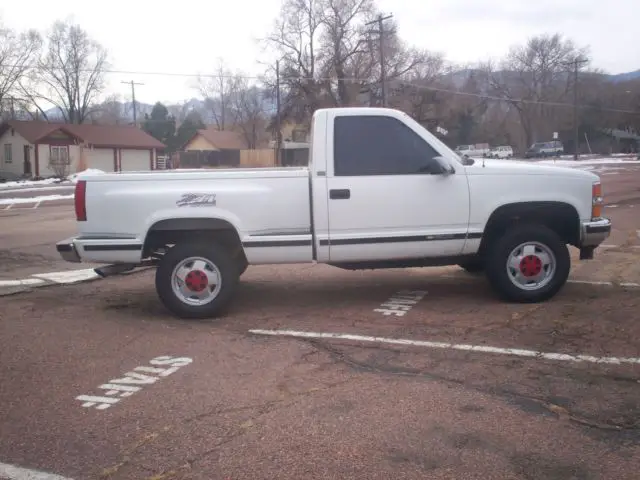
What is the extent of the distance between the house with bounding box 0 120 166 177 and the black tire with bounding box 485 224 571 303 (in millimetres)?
47121

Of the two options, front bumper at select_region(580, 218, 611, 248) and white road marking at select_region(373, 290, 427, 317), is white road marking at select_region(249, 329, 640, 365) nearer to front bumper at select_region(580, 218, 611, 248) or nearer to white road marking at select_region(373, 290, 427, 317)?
white road marking at select_region(373, 290, 427, 317)

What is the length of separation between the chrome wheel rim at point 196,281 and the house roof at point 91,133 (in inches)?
2026

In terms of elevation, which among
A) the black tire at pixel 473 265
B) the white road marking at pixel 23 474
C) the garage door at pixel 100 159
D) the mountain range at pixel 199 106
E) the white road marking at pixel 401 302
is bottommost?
the white road marking at pixel 23 474

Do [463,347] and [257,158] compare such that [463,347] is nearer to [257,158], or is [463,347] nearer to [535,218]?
[535,218]

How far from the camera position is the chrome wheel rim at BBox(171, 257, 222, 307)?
648cm

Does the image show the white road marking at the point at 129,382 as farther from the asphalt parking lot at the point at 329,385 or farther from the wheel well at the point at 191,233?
the wheel well at the point at 191,233

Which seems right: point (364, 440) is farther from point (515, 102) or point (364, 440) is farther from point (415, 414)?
point (515, 102)

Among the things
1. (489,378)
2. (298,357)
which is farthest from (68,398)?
(489,378)

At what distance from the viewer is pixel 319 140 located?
6.59 metres

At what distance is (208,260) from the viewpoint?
6453 millimetres

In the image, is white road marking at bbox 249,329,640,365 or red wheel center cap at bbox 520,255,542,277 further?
red wheel center cap at bbox 520,255,542,277

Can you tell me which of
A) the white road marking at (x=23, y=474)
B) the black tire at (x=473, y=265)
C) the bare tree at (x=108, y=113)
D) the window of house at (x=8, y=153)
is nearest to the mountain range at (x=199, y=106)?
the bare tree at (x=108, y=113)

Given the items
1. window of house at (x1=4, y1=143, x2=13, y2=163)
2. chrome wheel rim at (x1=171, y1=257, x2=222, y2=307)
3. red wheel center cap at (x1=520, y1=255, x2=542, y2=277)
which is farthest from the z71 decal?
window of house at (x1=4, y1=143, x2=13, y2=163)

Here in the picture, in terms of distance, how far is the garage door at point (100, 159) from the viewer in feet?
188
